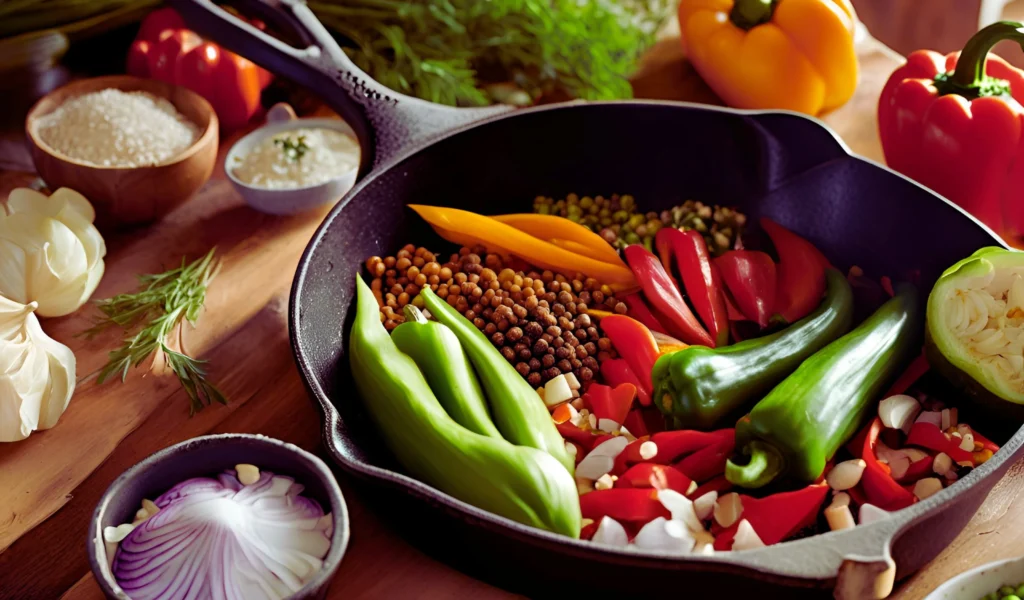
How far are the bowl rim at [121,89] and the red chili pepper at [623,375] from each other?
78 cm

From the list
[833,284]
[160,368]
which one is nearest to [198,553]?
[160,368]

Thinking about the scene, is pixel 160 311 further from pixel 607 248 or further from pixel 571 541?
pixel 571 541

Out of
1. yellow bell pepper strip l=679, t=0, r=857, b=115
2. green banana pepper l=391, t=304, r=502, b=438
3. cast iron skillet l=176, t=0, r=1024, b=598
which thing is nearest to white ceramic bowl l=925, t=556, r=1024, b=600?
cast iron skillet l=176, t=0, r=1024, b=598

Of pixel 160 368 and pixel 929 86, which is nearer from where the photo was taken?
pixel 160 368

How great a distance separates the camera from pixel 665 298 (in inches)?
54.8

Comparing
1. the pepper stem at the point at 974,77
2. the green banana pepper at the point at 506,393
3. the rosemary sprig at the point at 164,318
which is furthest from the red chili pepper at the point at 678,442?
the pepper stem at the point at 974,77

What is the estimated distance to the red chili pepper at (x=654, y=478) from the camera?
3.63ft

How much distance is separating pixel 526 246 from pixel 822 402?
54 cm

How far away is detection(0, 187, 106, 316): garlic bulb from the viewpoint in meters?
1.32

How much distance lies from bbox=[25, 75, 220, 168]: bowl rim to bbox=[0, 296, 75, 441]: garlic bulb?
1.15ft

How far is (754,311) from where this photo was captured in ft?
4.58

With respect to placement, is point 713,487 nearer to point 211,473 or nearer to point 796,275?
point 796,275

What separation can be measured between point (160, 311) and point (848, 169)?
3.61 feet

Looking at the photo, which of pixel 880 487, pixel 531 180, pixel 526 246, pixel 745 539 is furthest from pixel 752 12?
pixel 745 539
